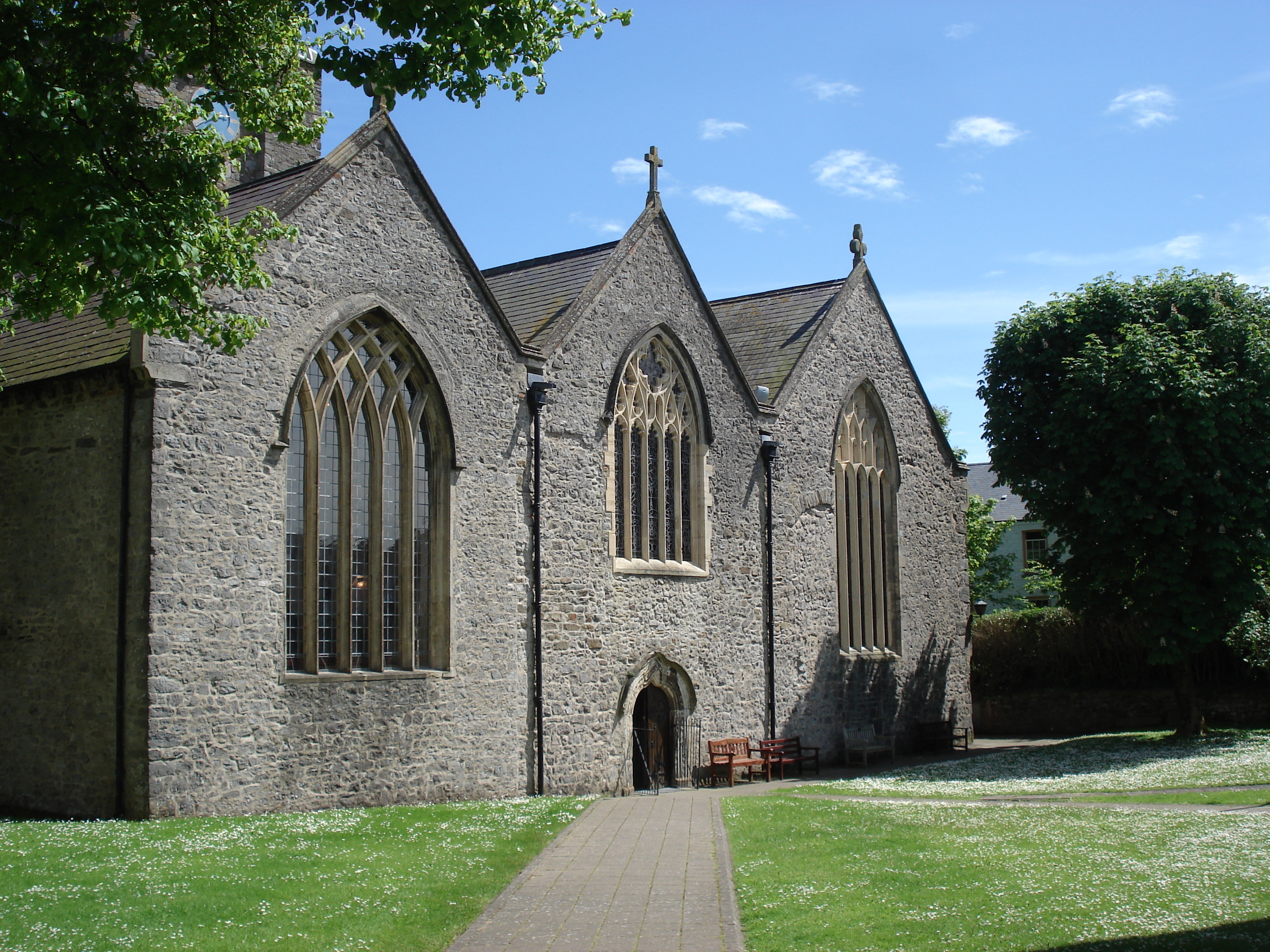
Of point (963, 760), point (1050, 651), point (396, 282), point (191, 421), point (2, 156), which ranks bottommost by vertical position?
point (963, 760)

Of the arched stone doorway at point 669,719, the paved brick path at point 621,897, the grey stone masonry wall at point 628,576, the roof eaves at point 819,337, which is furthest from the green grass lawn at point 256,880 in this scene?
the roof eaves at point 819,337

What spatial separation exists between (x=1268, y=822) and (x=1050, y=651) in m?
20.6

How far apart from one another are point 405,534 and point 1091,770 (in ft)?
42.1

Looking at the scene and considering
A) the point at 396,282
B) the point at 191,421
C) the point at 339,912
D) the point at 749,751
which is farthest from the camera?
the point at 749,751

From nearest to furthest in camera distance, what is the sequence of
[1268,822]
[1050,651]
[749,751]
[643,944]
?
[643,944] < [1268,822] < [749,751] < [1050,651]

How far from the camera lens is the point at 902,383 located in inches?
1099

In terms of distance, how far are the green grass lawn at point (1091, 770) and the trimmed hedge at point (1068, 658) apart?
3158mm

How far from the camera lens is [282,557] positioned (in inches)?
578

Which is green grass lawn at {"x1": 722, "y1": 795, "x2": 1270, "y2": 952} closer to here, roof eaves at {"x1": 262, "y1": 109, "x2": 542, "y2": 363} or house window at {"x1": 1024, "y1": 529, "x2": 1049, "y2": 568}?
roof eaves at {"x1": 262, "y1": 109, "x2": 542, "y2": 363}

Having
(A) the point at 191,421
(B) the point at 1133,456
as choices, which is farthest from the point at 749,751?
(A) the point at 191,421

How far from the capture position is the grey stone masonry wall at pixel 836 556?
2333cm

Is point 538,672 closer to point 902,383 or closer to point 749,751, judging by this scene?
point 749,751

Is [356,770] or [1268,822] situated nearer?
[1268,822]

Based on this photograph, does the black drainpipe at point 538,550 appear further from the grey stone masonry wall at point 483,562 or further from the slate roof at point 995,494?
the slate roof at point 995,494
